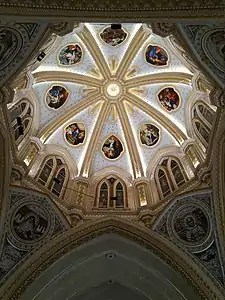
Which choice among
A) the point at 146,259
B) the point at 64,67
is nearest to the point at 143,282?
the point at 146,259

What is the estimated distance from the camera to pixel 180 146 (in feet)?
61.9

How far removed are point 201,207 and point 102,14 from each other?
28.4ft

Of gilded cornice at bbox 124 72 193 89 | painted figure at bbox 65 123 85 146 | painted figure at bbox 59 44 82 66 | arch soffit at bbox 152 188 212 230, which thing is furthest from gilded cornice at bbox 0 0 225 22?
painted figure at bbox 65 123 85 146

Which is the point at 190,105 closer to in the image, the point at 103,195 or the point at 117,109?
the point at 117,109

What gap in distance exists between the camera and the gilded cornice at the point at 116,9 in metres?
10.6

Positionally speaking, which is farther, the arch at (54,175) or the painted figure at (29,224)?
the arch at (54,175)

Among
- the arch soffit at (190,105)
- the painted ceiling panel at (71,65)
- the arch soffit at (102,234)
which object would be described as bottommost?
the arch soffit at (102,234)

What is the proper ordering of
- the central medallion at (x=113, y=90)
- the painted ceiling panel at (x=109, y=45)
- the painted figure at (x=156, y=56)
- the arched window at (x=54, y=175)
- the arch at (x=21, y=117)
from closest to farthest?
the arch at (x=21, y=117) → the arched window at (x=54, y=175) → the painted ceiling panel at (x=109, y=45) → the painted figure at (x=156, y=56) → the central medallion at (x=113, y=90)

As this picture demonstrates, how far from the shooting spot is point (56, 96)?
20047mm

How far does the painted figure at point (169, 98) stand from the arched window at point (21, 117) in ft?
19.2

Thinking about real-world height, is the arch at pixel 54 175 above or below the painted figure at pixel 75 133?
below

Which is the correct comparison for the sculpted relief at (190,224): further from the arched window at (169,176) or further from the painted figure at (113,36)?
the painted figure at (113,36)

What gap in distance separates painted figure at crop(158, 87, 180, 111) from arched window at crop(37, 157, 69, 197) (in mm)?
5177

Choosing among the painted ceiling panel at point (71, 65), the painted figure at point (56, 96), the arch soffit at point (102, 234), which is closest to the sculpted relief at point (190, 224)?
the arch soffit at point (102, 234)
